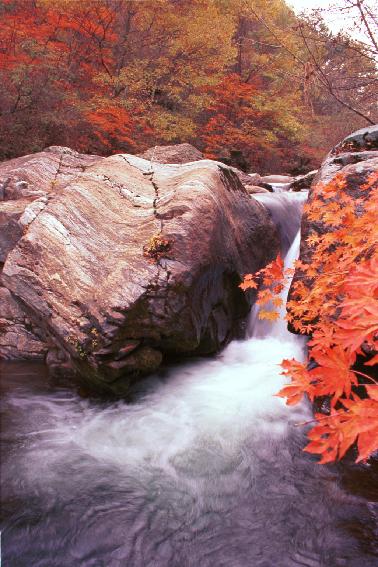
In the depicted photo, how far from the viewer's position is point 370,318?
4.32 feet

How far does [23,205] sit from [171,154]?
5.88 meters

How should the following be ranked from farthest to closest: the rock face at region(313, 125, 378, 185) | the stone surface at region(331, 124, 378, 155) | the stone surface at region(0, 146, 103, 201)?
1. the stone surface at region(0, 146, 103, 201)
2. the stone surface at region(331, 124, 378, 155)
3. the rock face at region(313, 125, 378, 185)

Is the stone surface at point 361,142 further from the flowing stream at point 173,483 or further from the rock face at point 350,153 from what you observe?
the flowing stream at point 173,483

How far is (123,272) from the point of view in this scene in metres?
3.97

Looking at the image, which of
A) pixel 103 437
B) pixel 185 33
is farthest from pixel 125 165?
pixel 185 33

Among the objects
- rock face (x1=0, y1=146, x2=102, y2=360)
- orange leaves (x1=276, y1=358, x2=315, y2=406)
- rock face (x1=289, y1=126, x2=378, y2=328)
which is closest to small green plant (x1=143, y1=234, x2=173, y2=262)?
rock face (x1=0, y1=146, x2=102, y2=360)

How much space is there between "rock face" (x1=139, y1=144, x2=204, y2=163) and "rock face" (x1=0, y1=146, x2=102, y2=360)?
224 centimetres

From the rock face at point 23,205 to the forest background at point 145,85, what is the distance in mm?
2386

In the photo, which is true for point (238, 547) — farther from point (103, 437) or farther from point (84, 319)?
point (84, 319)

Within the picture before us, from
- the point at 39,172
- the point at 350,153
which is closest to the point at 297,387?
the point at 350,153

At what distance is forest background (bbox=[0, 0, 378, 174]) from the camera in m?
10.2

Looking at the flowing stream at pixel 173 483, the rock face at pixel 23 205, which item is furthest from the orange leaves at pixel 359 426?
the rock face at pixel 23 205

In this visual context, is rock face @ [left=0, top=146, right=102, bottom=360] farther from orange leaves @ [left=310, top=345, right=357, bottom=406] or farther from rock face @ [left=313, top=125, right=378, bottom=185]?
orange leaves @ [left=310, top=345, right=357, bottom=406]

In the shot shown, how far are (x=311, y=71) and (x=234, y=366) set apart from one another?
3387mm
